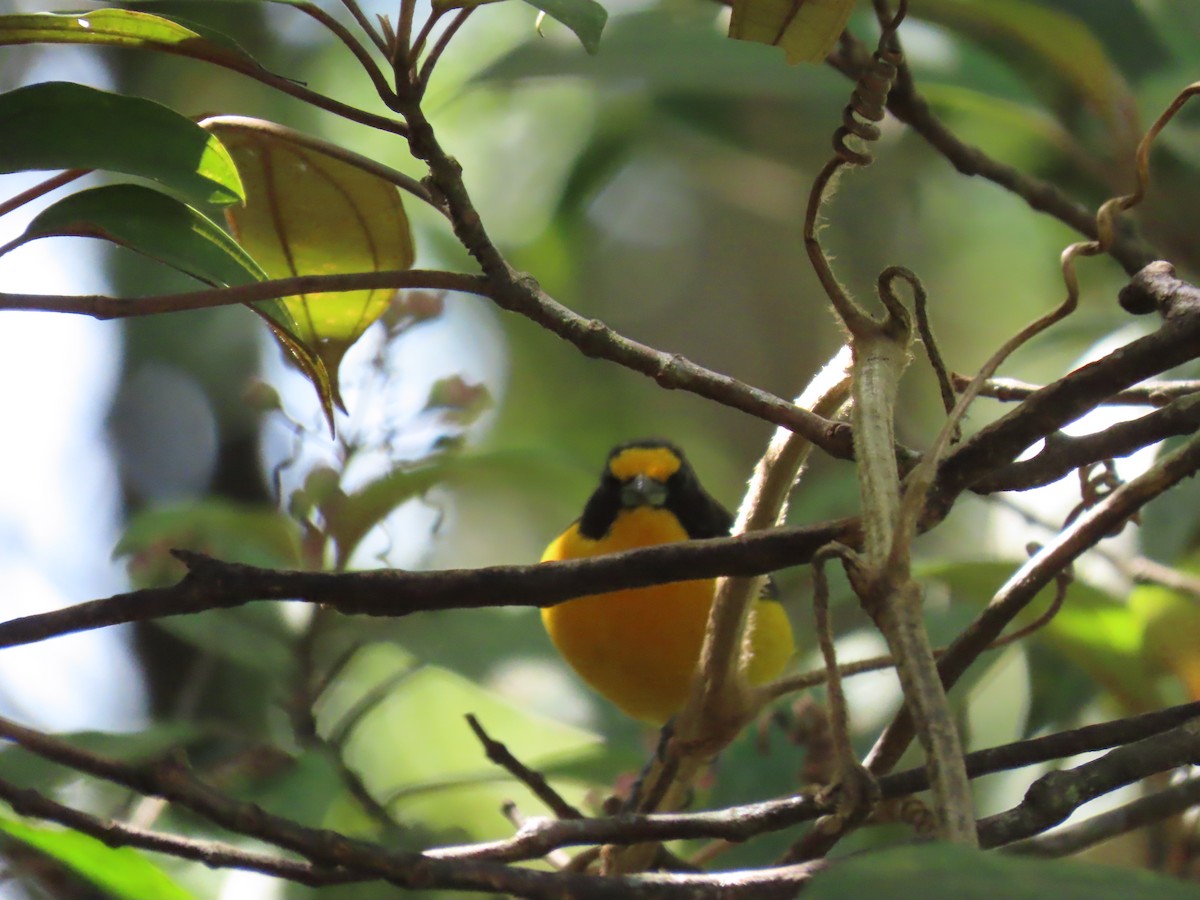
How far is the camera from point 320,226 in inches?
43.3

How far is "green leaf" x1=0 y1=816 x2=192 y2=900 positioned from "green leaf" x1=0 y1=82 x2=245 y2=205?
0.61 meters

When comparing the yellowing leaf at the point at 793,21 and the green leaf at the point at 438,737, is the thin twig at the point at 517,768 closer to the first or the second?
the yellowing leaf at the point at 793,21

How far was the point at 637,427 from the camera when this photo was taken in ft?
15.4

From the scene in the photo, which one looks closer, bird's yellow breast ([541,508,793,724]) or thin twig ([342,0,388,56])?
thin twig ([342,0,388,56])

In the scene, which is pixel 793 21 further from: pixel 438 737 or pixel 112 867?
pixel 438 737

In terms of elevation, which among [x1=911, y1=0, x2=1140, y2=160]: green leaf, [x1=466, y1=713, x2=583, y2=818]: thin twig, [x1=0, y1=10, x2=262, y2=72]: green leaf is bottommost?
[x1=466, y1=713, x2=583, y2=818]: thin twig

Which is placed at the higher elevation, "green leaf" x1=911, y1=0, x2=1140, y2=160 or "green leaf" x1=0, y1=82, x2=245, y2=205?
"green leaf" x1=911, y1=0, x2=1140, y2=160

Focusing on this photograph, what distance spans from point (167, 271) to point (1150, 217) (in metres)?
2.28

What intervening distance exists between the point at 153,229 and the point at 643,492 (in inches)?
75.6

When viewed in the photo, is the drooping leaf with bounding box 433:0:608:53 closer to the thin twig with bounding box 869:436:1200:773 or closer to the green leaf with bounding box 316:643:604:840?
the thin twig with bounding box 869:436:1200:773

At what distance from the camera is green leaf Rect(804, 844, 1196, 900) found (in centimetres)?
40

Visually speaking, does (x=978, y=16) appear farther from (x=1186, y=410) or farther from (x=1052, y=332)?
(x=1186, y=410)

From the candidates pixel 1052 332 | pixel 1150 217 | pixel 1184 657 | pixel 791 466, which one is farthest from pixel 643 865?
pixel 1150 217

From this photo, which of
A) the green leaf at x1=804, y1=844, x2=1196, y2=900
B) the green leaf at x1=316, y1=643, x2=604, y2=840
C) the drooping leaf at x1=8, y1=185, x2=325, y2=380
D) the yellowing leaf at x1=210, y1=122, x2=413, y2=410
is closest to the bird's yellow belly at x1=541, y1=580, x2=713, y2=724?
the green leaf at x1=316, y1=643, x2=604, y2=840
